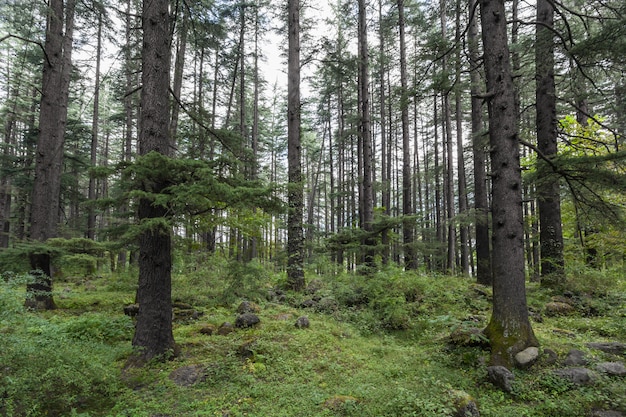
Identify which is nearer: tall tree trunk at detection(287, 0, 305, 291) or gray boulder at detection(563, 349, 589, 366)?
gray boulder at detection(563, 349, 589, 366)

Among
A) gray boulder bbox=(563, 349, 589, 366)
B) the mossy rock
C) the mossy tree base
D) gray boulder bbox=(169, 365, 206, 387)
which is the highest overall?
the mossy tree base

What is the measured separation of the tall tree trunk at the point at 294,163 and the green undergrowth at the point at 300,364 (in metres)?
1.66

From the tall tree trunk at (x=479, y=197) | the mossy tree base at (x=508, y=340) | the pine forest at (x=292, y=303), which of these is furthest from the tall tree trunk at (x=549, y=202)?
the mossy tree base at (x=508, y=340)

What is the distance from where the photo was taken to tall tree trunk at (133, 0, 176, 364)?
4277mm

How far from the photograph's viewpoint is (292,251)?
883 cm

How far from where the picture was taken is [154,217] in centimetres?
412

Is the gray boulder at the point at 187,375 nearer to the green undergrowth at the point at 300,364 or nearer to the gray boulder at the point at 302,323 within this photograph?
the green undergrowth at the point at 300,364

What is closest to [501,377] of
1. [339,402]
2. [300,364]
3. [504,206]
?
[339,402]

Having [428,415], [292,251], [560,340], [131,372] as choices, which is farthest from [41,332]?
[560,340]

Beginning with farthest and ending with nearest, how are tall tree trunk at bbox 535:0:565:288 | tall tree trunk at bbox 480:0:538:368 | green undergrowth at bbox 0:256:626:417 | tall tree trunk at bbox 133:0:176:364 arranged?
1. tall tree trunk at bbox 535:0:565:288
2. tall tree trunk at bbox 133:0:176:364
3. tall tree trunk at bbox 480:0:538:368
4. green undergrowth at bbox 0:256:626:417

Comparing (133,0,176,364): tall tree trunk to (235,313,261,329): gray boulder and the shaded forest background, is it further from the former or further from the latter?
(235,313,261,329): gray boulder

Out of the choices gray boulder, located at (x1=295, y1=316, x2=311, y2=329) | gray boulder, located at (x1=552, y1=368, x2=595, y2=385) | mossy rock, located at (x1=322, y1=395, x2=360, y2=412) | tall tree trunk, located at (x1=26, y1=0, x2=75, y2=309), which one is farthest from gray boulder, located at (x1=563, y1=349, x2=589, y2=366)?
tall tree trunk, located at (x1=26, y1=0, x2=75, y2=309)

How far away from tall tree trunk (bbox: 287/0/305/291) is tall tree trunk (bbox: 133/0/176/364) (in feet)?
14.1

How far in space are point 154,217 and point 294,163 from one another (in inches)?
211
